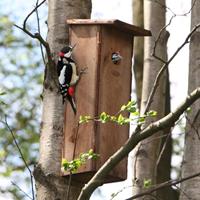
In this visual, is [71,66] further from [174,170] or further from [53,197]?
[174,170]

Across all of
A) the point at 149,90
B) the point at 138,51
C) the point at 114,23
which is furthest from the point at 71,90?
the point at 138,51

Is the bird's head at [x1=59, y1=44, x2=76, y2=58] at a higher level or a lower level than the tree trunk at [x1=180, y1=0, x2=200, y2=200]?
higher

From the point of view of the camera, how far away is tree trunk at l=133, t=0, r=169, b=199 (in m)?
6.52

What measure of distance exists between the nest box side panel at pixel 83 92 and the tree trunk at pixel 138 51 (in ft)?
6.72

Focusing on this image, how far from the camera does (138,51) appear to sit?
8500 mm

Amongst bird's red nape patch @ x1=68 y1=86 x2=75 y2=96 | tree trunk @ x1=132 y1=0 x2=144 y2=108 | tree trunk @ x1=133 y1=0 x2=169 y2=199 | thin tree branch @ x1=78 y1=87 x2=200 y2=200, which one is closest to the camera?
thin tree branch @ x1=78 y1=87 x2=200 y2=200

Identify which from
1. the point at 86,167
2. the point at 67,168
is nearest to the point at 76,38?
the point at 86,167

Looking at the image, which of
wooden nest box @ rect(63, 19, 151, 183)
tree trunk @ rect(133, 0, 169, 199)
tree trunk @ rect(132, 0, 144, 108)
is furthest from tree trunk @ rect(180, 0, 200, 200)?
tree trunk @ rect(132, 0, 144, 108)

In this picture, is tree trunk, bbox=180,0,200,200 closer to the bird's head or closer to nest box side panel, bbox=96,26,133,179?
nest box side panel, bbox=96,26,133,179

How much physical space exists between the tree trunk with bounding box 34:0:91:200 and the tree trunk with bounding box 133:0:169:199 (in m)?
1.02

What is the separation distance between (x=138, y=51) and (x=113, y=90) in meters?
2.74

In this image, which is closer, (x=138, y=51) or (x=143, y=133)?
(x=143, y=133)

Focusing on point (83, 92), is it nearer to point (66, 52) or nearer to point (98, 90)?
point (98, 90)

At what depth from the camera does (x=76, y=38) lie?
5758 millimetres
